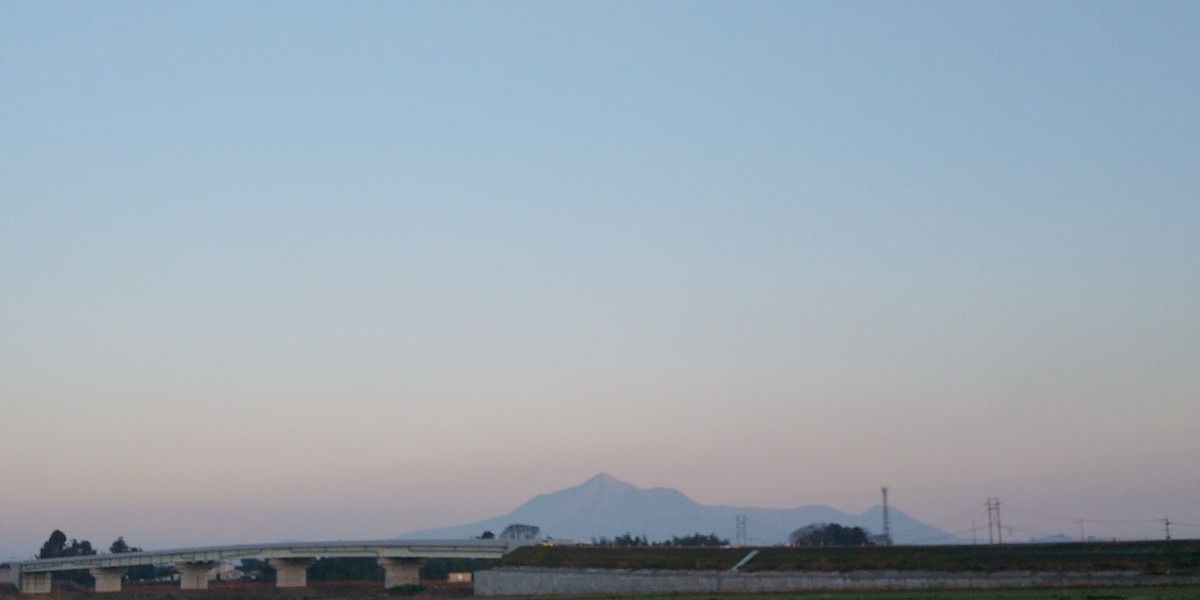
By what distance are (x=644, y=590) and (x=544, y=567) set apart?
1624 centimetres

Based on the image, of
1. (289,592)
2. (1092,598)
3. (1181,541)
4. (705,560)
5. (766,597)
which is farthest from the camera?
(289,592)

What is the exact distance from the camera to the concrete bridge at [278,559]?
150 m

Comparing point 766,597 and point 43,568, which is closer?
point 766,597

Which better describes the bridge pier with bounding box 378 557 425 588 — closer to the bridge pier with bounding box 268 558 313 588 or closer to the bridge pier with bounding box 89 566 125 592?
the bridge pier with bounding box 268 558 313 588

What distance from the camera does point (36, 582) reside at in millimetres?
192625

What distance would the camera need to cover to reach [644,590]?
11281cm

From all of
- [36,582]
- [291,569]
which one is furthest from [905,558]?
[36,582]

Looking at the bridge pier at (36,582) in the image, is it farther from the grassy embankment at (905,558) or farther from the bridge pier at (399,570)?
the grassy embankment at (905,558)

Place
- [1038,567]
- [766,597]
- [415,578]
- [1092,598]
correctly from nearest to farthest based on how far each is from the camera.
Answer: [1092,598] → [766,597] → [1038,567] → [415,578]

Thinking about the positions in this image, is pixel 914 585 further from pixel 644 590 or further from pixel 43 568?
pixel 43 568

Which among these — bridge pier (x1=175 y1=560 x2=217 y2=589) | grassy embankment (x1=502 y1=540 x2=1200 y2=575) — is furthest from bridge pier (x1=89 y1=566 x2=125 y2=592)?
grassy embankment (x1=502 y1=540 x2=1200 y2=575)

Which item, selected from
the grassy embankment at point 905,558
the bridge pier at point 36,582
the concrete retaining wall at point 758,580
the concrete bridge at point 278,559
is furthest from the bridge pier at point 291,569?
the bridge pier at point 36,582

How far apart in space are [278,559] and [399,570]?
20.1 m

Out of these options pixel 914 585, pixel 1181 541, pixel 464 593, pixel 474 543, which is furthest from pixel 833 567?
pixel 474 543
